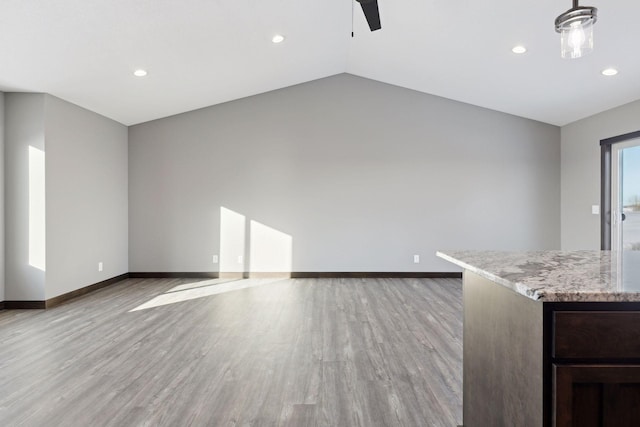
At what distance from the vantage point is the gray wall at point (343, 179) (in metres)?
6.13

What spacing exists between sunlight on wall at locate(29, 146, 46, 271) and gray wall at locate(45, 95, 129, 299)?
0.20 feet

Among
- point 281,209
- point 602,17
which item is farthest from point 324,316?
point 602,17

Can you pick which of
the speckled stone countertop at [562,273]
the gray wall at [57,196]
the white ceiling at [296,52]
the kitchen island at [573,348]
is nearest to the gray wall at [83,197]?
the gray wall at [57,196]

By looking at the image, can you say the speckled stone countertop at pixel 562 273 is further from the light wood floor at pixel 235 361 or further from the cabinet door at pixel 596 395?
the light wood floor at pixel 235 361

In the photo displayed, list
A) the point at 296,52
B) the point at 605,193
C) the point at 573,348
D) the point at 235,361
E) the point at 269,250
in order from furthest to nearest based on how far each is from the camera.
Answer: the point at 269,250, the point at 605,193, the point at 296,52, the point at 235,361, the point at 573,348

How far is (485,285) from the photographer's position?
5.06 feet

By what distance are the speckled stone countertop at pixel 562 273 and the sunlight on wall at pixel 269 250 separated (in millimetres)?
4428

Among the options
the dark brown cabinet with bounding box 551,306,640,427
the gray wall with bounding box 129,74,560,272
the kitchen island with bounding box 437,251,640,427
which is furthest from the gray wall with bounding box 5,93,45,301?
the dark brown cabinet with bounding box 551,306,640,427

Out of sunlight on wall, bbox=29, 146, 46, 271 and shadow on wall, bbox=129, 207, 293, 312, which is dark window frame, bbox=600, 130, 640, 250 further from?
sunlight on wall, bbox=29, 146, 46, 271

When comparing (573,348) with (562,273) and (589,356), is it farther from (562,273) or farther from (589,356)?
(562,273)

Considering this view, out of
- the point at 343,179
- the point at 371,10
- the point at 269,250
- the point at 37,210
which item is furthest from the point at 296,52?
the point at 37,210

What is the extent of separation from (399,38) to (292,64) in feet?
5.00

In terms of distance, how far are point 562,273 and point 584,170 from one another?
5368 mm

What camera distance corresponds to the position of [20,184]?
14.3 feet
